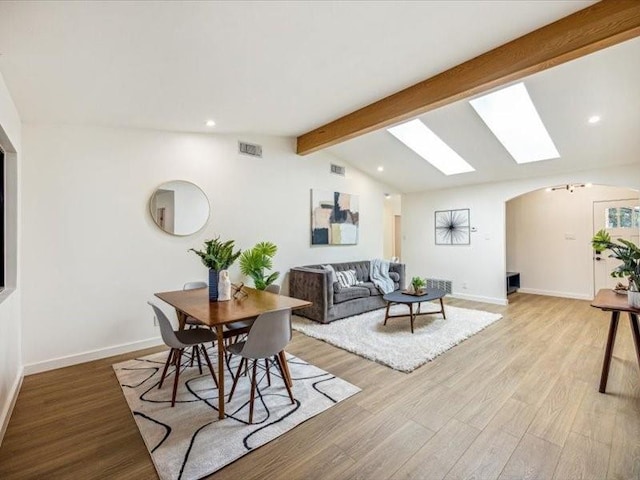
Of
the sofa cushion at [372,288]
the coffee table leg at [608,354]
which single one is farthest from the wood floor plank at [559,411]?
the sofa cushion at [372,288]

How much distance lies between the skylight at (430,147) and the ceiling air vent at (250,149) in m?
2.09

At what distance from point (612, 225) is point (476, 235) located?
2444 millimetres

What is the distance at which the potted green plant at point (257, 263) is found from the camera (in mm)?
4371

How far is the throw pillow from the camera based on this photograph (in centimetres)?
525

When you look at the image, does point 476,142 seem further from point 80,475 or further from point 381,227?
point 80,475

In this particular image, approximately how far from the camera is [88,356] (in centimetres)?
330

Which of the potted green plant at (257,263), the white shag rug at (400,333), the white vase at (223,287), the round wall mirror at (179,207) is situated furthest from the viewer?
the potted green plant at (257,263)

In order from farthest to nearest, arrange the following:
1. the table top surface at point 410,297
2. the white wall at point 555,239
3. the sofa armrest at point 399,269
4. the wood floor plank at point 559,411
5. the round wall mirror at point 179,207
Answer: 1. the white wall at point 555,239
2. the sofa armrest at point 399,269
3. the table top surface at point 410,297
4. the round wall mirror at point 179,207
5. the wood floor plank at point 559,411

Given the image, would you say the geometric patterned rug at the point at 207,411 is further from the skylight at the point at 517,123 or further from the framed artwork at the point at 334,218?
the skylight at the point at 517,123

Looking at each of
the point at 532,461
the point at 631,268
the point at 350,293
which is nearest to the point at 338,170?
the point at 350,293

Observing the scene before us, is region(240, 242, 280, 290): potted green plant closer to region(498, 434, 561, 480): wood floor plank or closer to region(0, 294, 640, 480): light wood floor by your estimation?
region(0, 294, 640, 480): light wood floor

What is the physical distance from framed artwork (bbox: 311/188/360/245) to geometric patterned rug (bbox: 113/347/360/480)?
111 inches

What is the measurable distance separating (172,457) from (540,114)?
4.97 meters

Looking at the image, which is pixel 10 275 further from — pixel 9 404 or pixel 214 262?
pixel 214 262
